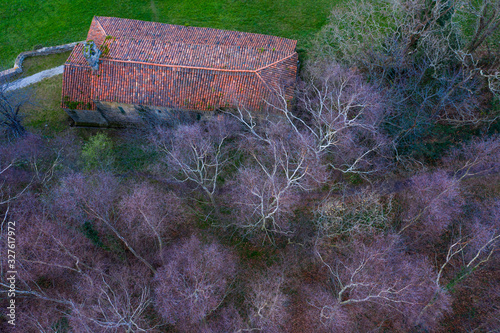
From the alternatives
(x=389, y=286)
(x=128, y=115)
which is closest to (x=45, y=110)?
(x=128, y=115)

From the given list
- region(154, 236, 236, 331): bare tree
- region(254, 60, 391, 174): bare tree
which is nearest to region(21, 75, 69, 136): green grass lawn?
region(154, 236, 236, 331): bare tree

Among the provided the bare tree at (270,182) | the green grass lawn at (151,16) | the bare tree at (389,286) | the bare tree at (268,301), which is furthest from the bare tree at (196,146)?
the green grass lawn at (151,16)

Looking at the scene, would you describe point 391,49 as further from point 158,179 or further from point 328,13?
point 158,179

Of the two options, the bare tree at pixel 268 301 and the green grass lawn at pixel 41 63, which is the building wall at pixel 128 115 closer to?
the green grass lawn at pixel 41 63

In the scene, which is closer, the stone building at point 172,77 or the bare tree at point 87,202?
the bare tree at point 87,202

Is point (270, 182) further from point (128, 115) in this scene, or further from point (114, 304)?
point (128, 115)
